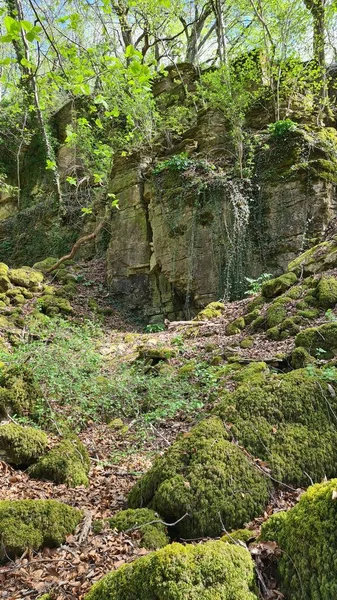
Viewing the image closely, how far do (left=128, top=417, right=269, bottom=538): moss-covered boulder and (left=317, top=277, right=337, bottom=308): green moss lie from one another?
13.3 feet

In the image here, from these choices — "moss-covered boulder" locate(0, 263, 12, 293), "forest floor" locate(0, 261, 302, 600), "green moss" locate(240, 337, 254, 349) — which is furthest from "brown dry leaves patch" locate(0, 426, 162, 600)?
"moss-covered boulder" locate(0, 263, 12, 293)

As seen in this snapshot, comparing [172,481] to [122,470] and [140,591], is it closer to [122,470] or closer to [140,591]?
[140,591]

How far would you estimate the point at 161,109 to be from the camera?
58.5ft

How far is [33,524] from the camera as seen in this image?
275 cm

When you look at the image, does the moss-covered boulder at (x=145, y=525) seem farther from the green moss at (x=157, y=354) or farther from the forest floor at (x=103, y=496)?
the green moss at (x=157, y=354)

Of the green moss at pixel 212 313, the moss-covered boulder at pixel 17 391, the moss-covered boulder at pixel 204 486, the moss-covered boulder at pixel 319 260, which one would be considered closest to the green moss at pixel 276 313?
the moss-covered boulder at pixel 319 260

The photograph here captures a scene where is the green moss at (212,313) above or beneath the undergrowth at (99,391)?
above

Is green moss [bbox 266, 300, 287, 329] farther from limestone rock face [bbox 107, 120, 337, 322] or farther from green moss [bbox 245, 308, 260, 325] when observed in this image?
limestone rock face [bbox 107, 120, 337, 322]

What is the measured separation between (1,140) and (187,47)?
38.5 feet

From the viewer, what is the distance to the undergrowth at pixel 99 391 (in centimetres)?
512

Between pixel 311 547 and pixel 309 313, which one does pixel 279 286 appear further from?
pixel 311 547

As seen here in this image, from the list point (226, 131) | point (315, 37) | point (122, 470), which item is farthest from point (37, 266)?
point (315, 37)

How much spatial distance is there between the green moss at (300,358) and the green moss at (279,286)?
3.09 m

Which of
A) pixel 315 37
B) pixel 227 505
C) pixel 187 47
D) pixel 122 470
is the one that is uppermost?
pixel 187 47
